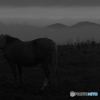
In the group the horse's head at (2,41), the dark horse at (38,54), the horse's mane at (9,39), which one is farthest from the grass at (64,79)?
the horse's mane at (9,39)

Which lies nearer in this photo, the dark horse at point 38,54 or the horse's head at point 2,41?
the dark horse at point 38,54

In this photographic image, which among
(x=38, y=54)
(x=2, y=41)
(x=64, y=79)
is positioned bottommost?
(x=64, y=79)

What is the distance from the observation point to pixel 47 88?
7512mm

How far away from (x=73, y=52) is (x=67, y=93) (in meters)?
9.13

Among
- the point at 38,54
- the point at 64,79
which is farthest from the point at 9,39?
the point at 64,79

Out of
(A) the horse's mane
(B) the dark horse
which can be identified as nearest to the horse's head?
(A) the horse's mane

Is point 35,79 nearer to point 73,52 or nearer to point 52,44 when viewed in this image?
point 52,44

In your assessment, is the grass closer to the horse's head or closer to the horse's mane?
the horse's head

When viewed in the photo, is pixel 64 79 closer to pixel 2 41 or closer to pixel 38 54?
pixel 38 54

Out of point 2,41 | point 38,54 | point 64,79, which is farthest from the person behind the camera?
point 64,79

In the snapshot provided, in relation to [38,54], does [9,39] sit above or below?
above

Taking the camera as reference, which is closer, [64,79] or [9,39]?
[9,39]

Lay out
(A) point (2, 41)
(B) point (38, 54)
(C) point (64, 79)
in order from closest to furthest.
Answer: (B) point (38, 54) < (A) point (2, 41) < (C) point (64, 79)

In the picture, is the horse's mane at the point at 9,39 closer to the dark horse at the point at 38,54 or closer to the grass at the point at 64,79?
the dark horse at the point at 38,54
